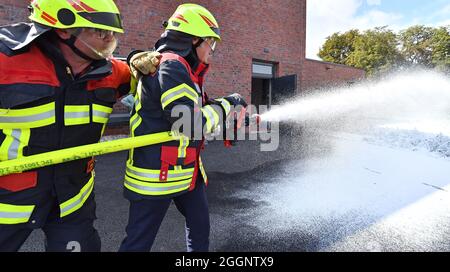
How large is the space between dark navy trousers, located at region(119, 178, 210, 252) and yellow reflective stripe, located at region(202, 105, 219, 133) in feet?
1.77

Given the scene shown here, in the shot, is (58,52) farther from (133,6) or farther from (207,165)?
(133,6)

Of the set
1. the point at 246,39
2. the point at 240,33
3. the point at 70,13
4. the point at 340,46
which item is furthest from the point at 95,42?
the point at 340,46

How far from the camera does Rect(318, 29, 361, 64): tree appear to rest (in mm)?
35719

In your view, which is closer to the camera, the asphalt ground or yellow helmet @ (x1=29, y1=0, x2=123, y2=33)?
yellow helmet @ (x1=29, y1=0, x2=123, y2=33)

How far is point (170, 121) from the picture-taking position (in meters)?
1.63

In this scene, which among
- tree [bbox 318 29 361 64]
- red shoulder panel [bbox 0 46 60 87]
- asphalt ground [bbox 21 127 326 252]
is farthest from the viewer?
tree [bbox 318 29 361 64]

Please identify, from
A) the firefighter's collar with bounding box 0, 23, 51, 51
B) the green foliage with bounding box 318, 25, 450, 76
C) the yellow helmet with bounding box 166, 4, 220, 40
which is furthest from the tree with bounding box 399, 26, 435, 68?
the firefighter's collar with bounding box 0, 23, 51, 51

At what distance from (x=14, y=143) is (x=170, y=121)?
783 mm

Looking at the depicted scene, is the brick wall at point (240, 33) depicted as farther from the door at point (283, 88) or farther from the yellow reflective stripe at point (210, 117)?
the yellow reflective stripe at point (210, 117)

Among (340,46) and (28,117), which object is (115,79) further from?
(340,46)

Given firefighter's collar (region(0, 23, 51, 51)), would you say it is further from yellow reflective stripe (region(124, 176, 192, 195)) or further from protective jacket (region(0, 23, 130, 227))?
yellow reflective stripe (region(124, 176, 192, 195))

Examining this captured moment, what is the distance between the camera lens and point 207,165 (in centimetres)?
593

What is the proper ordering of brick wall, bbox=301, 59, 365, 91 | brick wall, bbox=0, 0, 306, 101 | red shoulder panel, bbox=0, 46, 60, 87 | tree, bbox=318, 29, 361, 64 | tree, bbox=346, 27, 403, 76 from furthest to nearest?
tree, bbox=318, 29, 361, 64 → tree, bbox=346, 27, 403, 76 → brick wall, bbox=301, 59, 365, 91 → brick wall, bbox=0, 0, 306, 101 → red shoulder panel, bbox=0, 46, 60, 87
